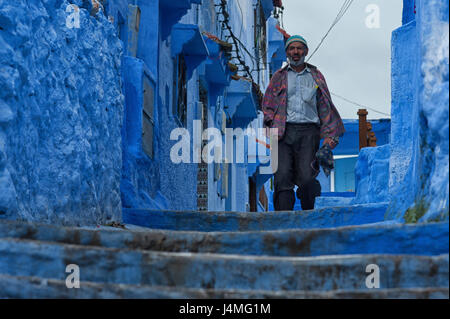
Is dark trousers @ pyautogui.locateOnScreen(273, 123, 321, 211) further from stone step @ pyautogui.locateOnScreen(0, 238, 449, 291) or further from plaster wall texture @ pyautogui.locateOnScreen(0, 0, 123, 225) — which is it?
stone step @ pyautogui.locateOnScreen(0, 238, 449, 291)

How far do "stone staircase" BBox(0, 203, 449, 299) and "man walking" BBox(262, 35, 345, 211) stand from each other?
3465mm

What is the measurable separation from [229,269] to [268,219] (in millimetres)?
2838

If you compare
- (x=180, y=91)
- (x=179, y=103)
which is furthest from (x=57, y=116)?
Result: (x=180, y=91)

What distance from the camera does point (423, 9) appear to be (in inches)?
141

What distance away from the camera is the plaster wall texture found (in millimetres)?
3675

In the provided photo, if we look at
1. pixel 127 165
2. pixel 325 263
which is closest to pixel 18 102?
pixel 325 263

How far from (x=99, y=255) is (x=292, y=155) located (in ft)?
13.9

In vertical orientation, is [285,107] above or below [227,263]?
above

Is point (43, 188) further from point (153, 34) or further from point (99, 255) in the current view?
point (153, 34)

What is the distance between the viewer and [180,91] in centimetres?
1083

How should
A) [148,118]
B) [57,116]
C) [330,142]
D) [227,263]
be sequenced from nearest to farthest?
[227,263], [57,116], [330,142], [148,118]

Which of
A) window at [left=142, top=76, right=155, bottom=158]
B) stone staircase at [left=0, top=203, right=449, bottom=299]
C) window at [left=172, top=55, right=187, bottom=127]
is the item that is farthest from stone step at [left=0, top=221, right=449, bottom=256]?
window at [left=172, top=55, right=187, bottom=127]

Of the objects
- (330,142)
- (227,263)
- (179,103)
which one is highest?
(179,103)

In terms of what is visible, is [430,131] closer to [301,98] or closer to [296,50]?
[301,98]
